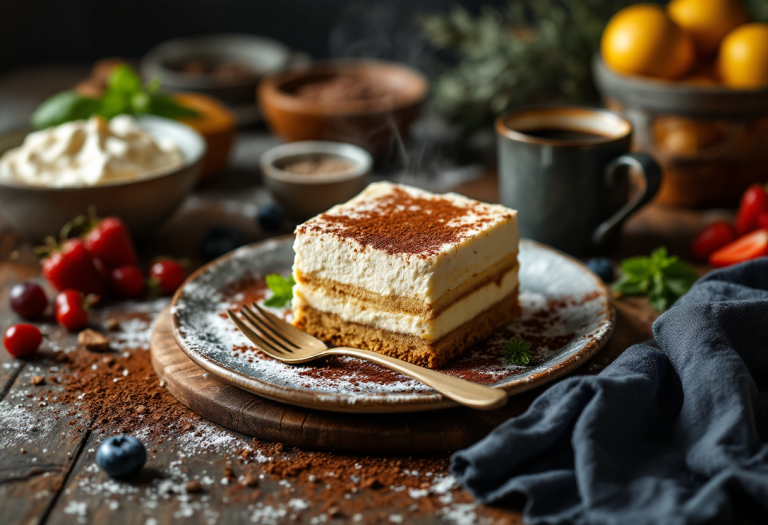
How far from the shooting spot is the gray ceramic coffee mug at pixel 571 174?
2904mm

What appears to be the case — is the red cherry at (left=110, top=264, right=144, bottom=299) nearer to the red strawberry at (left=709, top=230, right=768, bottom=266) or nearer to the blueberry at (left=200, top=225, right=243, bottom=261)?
the blueberry at (left=200, top=225, right=243, bottom=261)

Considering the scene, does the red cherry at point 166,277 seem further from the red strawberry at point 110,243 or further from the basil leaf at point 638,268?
the basil leaf at point 638,268

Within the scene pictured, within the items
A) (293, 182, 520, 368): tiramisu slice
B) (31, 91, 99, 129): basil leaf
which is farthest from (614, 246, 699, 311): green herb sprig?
(31, 91, 99, 129): basil leaf

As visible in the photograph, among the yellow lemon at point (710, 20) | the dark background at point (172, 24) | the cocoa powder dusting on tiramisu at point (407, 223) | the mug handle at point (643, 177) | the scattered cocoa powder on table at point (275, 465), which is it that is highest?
the yellow lemon at point (710, 20)

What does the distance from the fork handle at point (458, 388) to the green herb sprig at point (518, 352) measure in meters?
0.33

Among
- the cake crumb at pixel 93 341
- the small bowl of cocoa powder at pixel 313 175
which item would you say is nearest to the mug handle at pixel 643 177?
the small bowl of cocoa powder at pixel 313 175

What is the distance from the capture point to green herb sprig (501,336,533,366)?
215cm

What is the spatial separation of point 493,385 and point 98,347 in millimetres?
1277

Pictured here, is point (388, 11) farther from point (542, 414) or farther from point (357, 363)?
point (542, 414)

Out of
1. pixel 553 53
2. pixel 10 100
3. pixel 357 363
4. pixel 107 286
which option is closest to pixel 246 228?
pixel 107 286

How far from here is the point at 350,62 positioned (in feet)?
14.7

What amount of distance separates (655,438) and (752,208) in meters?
1.52

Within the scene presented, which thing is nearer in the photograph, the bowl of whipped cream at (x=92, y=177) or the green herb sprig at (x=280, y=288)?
the green herb sprig at (x=280, y=288)

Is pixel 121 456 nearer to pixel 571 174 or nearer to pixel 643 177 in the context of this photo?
pixel 571 174
